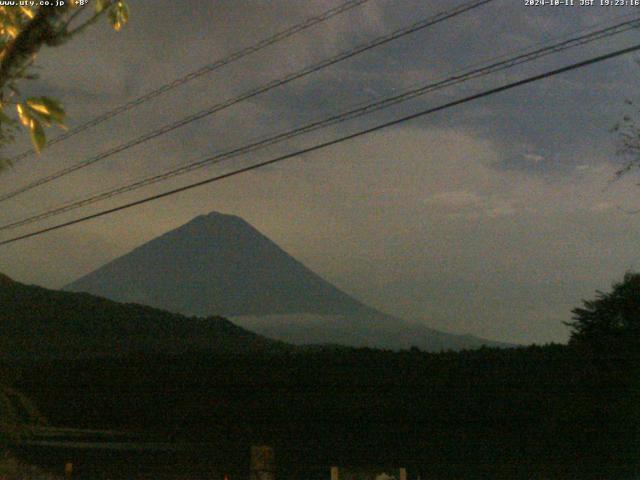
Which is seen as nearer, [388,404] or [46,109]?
[46,109]

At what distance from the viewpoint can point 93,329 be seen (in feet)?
129

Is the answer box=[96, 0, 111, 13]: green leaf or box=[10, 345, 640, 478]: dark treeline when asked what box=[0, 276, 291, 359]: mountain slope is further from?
box=[96, 0, 111, 13]: green leaf

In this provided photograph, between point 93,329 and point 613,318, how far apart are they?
25.8 meters

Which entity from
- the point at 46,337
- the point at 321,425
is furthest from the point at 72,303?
the point at 321,425

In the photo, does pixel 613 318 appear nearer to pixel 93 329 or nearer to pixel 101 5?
pixel 101 5

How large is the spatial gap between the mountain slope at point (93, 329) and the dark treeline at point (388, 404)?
19.2ft

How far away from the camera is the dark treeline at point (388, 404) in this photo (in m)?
20.7

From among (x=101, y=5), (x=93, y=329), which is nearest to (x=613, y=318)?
(x=101, y=5)

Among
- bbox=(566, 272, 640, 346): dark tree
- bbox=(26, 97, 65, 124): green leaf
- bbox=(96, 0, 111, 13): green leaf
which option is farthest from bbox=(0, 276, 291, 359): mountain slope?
bbox=(26, 97, 65, 124): green leaf

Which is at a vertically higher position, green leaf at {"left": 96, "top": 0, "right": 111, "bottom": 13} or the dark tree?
the dark tree

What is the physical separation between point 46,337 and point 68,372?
9.26 meters

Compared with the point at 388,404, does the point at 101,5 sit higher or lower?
higher

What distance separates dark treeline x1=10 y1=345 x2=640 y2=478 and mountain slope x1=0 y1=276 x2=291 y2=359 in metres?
5.85

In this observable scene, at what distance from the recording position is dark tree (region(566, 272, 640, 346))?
21.9m
